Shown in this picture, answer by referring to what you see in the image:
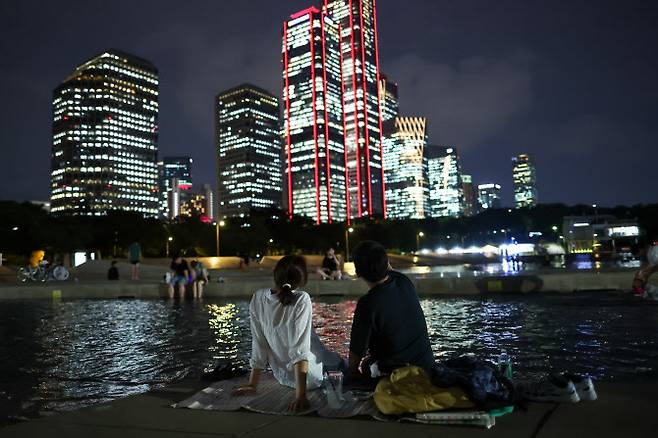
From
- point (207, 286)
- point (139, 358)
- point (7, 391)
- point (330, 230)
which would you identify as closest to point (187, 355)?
point (139, 358)

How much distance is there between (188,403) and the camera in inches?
174

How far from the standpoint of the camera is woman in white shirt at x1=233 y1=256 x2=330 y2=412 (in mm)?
4410

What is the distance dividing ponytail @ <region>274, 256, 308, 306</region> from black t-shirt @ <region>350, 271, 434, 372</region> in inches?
22.3

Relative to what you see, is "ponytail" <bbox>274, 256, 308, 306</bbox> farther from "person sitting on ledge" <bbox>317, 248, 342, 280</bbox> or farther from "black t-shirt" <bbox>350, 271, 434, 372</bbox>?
"person sitting on ledge" <bbox>317, 248, 342, 280</bbox>

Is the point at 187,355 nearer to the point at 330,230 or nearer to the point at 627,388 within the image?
the point at 627,388

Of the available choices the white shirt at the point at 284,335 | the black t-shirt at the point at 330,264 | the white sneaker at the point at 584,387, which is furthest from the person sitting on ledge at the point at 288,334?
→ the black t-shirt at the point at 330,264

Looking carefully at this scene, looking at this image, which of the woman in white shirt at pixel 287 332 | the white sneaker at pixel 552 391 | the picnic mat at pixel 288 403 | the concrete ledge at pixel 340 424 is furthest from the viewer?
the woman in white shirt at pixel 287 332

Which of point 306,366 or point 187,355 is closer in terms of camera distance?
point 306,366

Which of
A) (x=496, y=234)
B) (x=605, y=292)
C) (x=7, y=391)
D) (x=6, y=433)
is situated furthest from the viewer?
(x=496, y=234)

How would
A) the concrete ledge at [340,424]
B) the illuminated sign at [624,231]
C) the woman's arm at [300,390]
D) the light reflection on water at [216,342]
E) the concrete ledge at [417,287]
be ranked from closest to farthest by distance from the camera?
the concrete ledge at [340,424] < the woman's arm at [300,390] < the light reflection on water at [216,342] < the concrete ledge at [417,287] < the illuminated sign at [624,231]

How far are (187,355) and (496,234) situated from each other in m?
137

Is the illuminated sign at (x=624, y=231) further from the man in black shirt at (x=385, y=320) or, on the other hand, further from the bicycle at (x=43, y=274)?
the man in black shirt at (x=385, y=320)

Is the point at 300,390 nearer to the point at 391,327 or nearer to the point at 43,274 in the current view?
the point at 391,327

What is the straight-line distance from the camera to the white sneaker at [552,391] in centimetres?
401
